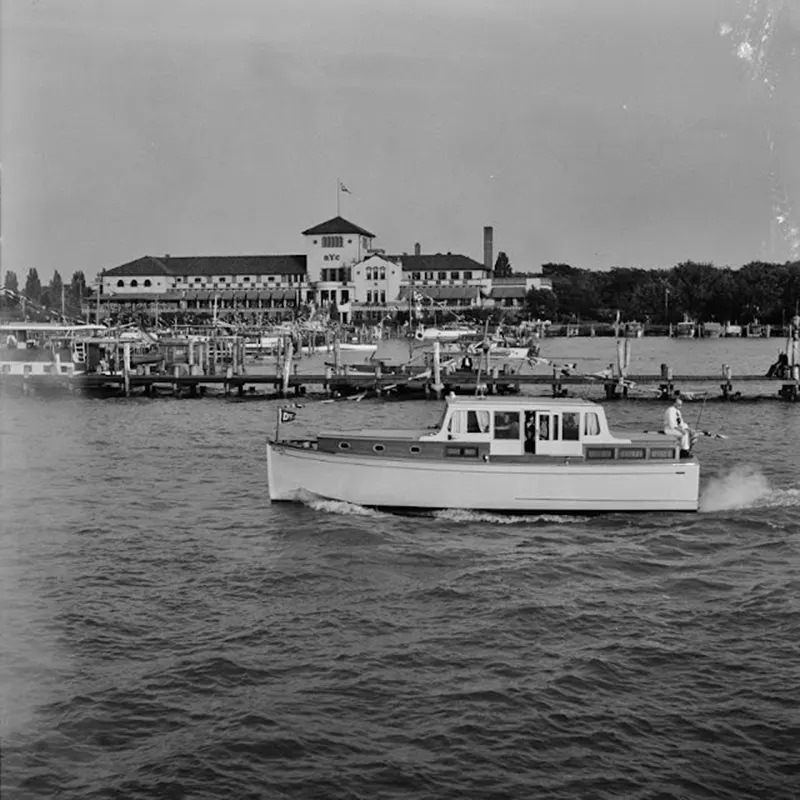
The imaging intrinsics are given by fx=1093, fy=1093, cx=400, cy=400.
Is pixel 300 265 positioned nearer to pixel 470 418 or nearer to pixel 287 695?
pixel 470 418

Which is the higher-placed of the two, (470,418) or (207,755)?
(470,418)

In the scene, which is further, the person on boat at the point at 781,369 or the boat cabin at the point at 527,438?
the person on boat at the point at 781,369

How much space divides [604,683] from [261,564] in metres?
9.80

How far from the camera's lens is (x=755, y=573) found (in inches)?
969

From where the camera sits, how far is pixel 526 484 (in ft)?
95.6

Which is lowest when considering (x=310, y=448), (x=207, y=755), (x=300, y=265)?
(x=207, y=755)

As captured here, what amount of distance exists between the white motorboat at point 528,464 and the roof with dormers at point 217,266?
502 ft

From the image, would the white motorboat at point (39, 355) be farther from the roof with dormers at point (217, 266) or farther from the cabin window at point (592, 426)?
the roof with dormers at point (217, 266)

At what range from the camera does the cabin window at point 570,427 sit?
96.2 feet

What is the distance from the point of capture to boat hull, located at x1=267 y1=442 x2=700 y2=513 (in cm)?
2908

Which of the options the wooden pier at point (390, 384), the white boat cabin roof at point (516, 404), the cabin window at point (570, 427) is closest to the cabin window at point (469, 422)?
the white boat cabin roof at point (516, 404)

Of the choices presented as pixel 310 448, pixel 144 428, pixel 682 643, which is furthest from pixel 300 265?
pixel 682 643

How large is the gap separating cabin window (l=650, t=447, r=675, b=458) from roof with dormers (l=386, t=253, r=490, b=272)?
158386mm

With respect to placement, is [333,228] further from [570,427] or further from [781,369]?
[570,427]
